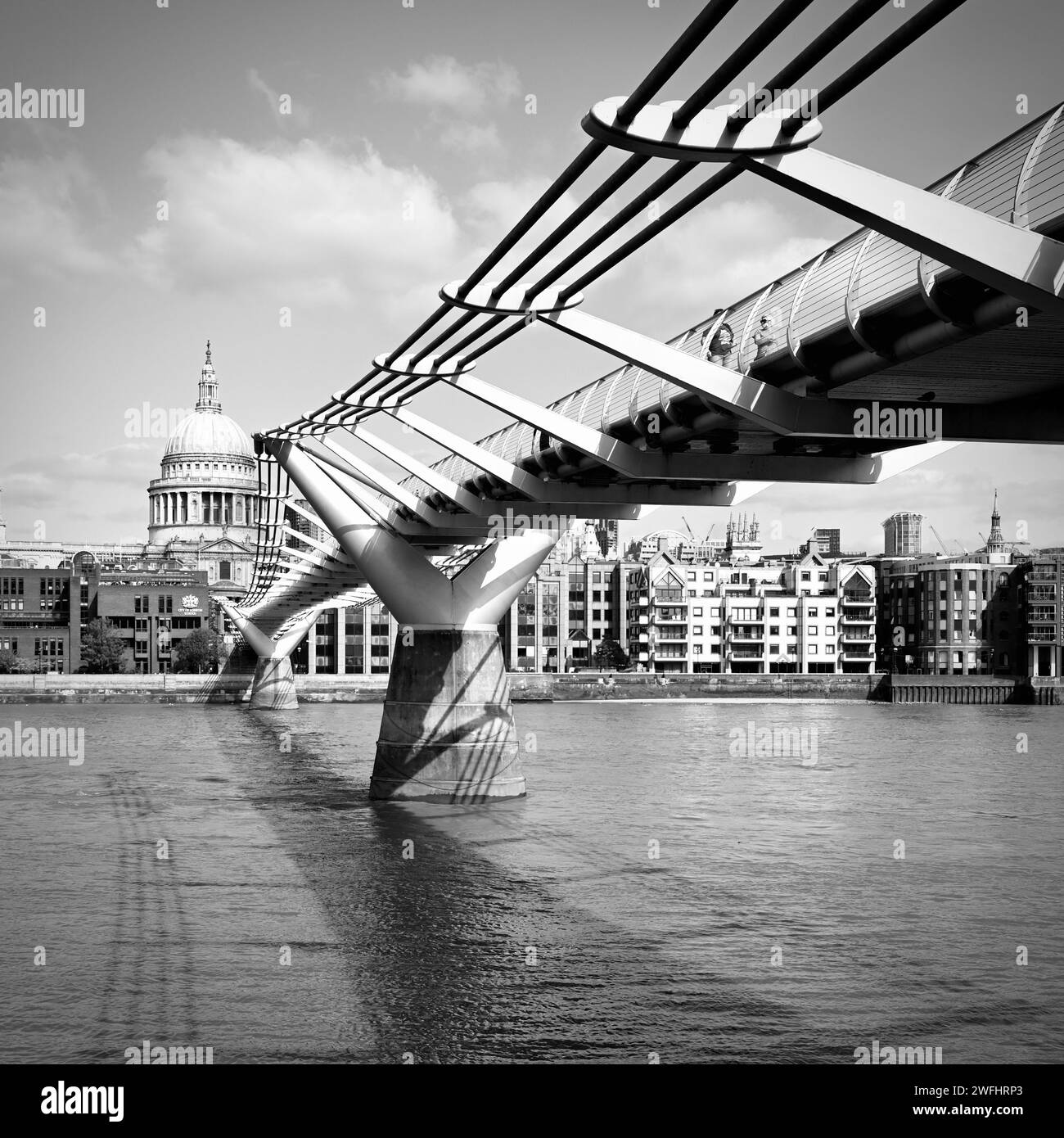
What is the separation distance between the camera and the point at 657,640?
106 metres

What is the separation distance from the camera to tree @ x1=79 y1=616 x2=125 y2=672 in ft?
337

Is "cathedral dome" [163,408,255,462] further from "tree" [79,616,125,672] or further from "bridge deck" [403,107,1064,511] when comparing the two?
"bridge deck" [403,107,1064,511]

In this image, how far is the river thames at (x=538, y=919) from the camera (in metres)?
14.1

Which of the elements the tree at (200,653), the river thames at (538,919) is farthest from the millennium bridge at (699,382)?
the tree at (200,653)

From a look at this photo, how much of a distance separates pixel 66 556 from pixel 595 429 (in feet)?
474

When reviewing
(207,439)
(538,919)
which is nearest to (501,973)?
(538,919)

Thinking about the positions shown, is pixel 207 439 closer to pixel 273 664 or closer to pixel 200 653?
pixel 200 653

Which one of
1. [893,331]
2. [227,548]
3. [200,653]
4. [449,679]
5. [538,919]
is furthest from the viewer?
[227,548]

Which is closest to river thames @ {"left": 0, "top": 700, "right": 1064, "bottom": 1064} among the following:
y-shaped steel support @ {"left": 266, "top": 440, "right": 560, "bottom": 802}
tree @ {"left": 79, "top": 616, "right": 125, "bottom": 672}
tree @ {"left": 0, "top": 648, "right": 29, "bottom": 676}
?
y-shaped steel support @ {"left": 266, "top": 440, "right": 560, "bottom": 802}

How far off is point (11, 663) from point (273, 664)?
27087mm

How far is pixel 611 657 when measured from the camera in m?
108

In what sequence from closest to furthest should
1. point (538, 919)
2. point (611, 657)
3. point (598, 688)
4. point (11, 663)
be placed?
1. point (538, 919)
2. point (598, 688)
3. point (11, 663)
4. point (611, 657)

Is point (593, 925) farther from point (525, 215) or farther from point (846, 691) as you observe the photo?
point (846, 691)

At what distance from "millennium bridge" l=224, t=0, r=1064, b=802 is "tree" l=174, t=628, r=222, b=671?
6676 centimetres
